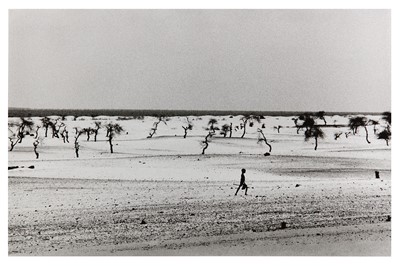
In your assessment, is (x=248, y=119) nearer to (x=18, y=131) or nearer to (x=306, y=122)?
(x=306, y=122)

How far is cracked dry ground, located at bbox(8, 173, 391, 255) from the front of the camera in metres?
6.07

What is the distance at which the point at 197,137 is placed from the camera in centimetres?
666

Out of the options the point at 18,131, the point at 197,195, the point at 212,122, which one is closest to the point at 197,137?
the point at 212,122

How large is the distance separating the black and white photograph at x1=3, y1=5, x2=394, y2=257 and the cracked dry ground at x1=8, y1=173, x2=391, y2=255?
2 centimetres

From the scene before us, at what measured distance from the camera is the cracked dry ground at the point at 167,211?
6.07 meters

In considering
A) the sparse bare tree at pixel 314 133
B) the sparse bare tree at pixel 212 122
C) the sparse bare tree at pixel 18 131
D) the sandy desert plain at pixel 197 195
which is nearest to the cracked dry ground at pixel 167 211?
the sandy desert plain at pixel 197 195

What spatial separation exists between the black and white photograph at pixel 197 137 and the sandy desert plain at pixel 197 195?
0.02m

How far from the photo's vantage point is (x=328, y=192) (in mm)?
6543

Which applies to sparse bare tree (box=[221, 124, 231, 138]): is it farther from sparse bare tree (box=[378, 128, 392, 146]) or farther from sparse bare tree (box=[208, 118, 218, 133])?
sparse bare tree (box=[378, 128, 392, 146])

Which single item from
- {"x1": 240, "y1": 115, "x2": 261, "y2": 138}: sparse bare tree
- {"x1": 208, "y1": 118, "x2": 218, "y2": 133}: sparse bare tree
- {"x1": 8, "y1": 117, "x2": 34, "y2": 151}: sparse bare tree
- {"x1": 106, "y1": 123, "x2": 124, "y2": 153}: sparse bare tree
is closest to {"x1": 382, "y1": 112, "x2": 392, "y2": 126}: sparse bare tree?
{"x1": 240, "y1": 115, "x2": 261, "y2": 138}: sparse bare tree

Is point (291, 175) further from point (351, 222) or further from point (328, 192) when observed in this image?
point (351, 222)

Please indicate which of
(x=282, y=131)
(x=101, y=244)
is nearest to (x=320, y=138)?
(x=282, y=131)

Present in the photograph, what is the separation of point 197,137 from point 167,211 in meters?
1.20

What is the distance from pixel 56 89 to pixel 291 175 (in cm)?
381
